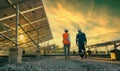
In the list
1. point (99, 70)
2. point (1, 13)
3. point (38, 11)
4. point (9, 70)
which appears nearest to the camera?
point (9, 70)

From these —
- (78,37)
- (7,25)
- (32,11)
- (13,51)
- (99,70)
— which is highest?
(32,11)

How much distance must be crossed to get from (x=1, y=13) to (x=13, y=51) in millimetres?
6118

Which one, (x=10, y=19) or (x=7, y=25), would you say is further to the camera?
(x=7, y=25)

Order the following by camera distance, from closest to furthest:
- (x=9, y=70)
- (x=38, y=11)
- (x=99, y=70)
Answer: (x=9, y=70) → (x=99, y=70) → (x=38, y=11)

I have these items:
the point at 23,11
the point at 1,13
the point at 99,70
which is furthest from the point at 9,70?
the point at 23,11

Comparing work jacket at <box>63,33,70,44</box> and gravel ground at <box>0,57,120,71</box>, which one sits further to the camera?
work jacket at <box>63,33,70,44</box>

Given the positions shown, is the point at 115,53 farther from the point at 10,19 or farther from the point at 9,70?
the point at 10,19

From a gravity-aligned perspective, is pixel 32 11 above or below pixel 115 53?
above

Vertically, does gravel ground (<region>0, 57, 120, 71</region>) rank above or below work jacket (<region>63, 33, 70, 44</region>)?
below

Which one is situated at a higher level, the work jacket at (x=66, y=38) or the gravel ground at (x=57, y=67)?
the work jacket at (x=66, y=38)

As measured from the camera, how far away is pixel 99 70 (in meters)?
5.83

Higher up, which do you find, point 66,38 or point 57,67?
point 66,38

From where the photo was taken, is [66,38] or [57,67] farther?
[66,38]

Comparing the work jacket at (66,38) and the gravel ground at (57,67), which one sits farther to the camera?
the work jacket at (66,38)
